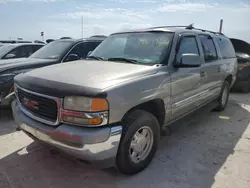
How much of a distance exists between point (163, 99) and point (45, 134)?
149cm

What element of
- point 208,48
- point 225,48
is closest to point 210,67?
point 208,48

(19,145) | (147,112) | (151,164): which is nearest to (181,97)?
(147,112)

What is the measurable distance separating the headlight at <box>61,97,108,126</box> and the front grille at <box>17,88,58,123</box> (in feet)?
0.54

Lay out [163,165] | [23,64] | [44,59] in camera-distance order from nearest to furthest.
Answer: [163,165]
[23,64]
[44,59]

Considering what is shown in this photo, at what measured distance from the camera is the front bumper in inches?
87.9

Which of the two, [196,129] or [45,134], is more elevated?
[45,134]

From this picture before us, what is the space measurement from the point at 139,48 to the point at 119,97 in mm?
1316

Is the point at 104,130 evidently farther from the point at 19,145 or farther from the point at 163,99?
the point at 19,145

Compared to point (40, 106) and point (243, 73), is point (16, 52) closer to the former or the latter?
point (40, 106)

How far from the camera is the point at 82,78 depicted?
8.32ft

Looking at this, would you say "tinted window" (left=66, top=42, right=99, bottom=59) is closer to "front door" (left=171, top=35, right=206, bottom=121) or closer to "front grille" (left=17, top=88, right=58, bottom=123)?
"front door" (left=171, top=35, right=206, bottom=121)

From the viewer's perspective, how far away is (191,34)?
3873 millimetres

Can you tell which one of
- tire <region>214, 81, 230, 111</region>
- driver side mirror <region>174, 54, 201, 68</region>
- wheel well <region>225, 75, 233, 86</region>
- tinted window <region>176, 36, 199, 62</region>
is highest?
tinted window <region>176, 36, 199, 62</region>

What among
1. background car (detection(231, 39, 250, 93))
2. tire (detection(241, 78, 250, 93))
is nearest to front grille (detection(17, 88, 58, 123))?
background car (detection(231, 39, 250, 93))
